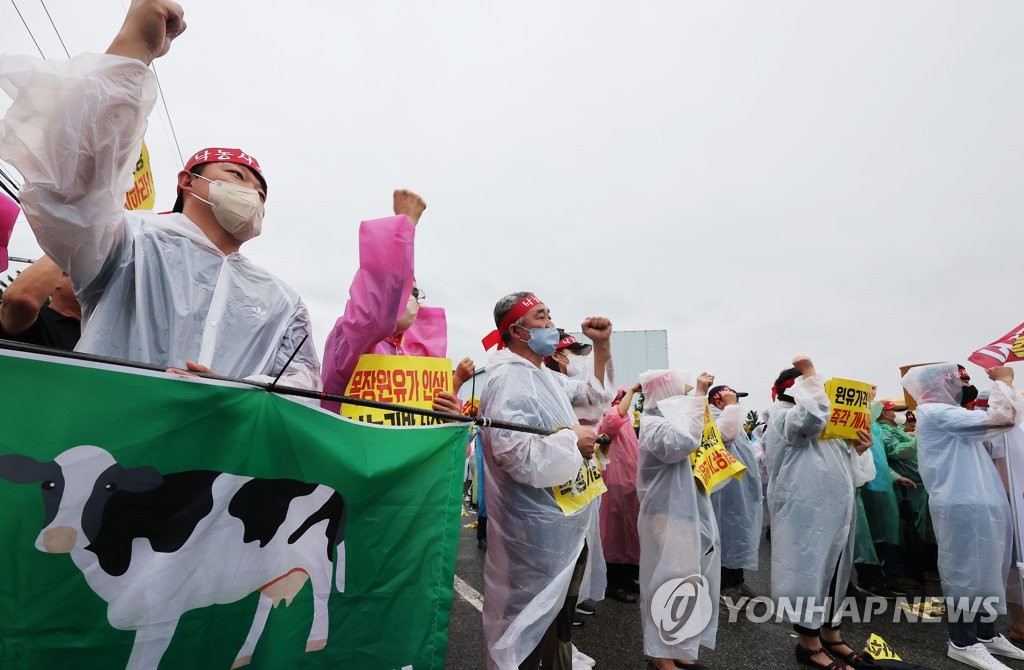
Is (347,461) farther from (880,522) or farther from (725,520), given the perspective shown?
(880,522)

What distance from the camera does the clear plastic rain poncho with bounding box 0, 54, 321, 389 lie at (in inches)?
40.8

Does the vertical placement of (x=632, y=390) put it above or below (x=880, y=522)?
above

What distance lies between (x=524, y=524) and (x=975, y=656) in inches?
145

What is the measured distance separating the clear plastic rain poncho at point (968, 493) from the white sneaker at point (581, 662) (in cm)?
294

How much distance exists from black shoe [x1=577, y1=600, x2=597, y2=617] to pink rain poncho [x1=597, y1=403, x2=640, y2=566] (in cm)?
81

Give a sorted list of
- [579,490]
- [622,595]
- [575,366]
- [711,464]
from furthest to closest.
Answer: [575,366]
[622,595]
[711,464]
[579,490]

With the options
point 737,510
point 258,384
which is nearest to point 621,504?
point 737,510

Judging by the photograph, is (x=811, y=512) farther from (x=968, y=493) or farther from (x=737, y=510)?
(x=737, y=510)

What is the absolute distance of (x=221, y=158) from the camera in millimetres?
1794

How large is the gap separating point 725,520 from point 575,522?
408 cm

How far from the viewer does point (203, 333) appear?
1544 millimetres

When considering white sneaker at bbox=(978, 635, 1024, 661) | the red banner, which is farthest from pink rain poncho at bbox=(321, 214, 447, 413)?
the red banner

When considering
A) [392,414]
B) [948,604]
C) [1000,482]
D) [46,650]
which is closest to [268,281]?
[392,414]

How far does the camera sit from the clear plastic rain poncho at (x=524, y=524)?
7.35 ft
